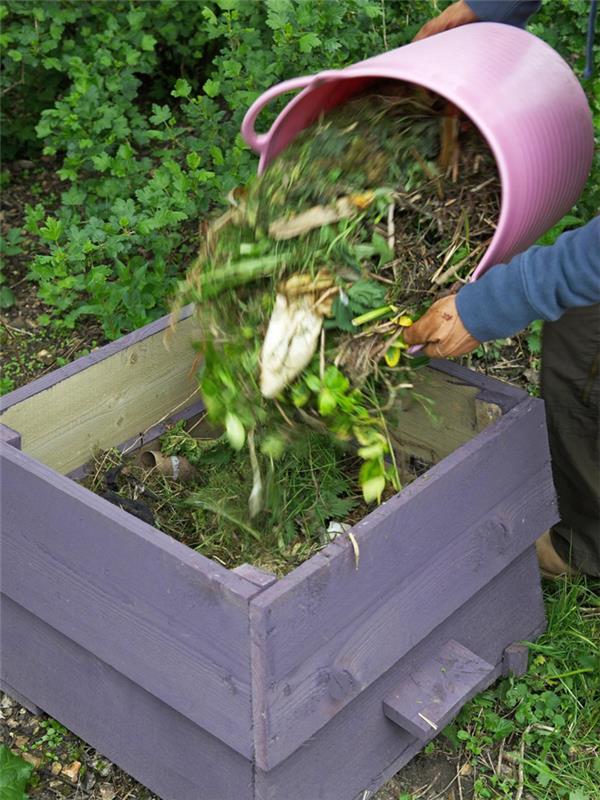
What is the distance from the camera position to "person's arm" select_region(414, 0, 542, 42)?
2.10m

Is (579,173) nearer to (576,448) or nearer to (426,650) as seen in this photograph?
(576,448)

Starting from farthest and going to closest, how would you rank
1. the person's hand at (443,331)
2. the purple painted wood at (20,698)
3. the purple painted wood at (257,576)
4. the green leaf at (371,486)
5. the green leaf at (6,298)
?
the green leaf at (6,298) < the purple painted wood at (20,698) < the green leaf at (371,486) < the person's hand at (443,331) < the purple painted wood at (257,576)

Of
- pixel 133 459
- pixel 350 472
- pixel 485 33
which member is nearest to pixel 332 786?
pixel 350 472

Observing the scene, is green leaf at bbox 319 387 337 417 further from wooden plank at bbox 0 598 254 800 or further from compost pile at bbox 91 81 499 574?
wooden plank at bbox 0 598 254 800

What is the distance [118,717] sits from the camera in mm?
1972

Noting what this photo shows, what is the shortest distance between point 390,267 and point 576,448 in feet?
2.45

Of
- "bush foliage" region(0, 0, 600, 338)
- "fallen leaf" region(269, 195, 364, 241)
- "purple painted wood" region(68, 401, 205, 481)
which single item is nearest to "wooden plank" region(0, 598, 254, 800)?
"purple painted wood" region(68, 401, 205, 481)

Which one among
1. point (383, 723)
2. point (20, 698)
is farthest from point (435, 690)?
point (20, 698)

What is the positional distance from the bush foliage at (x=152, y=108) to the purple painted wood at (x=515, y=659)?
1.05 meters

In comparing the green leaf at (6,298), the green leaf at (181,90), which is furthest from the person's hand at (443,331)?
the green leaf at (6,298)

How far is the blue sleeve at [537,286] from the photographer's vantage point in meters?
1.63

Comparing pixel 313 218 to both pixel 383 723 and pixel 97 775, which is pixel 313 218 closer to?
pixel 383 723

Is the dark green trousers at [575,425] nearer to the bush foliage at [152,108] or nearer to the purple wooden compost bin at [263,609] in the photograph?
the purple wooden compost bin at [263,609]

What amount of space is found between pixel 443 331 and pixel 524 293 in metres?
0.15
